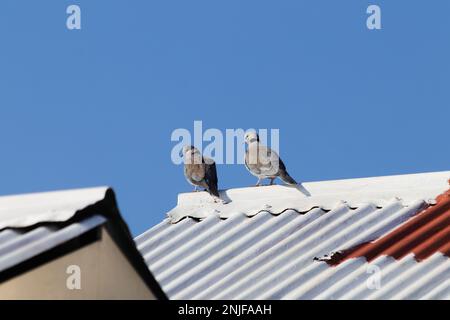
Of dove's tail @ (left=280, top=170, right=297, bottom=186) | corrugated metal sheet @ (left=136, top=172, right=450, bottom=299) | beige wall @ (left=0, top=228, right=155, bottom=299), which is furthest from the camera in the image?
dove's tail @ (left=280, top=170, right=297, bottom=186)

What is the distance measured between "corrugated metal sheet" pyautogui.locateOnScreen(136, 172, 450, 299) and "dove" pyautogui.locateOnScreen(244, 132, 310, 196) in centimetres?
210

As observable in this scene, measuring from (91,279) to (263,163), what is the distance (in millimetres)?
5839

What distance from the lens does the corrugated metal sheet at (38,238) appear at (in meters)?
4.38

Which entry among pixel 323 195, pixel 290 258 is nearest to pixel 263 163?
pixel 323 195

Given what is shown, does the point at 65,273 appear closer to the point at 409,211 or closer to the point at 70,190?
the point at 70,190

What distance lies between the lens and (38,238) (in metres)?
4.55

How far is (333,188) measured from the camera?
809cm

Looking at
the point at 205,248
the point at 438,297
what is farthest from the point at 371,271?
the point at 205,248

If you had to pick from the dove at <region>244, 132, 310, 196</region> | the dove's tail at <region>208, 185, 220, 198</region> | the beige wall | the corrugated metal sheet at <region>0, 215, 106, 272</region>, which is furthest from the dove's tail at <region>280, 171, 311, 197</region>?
the corrugated metal sheet at <region>0, 215, 106, 272</region>

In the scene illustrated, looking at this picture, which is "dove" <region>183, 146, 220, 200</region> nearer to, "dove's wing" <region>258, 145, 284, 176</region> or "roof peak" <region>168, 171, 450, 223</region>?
"dove's wing" <region>258, 145, 284, 176</region>

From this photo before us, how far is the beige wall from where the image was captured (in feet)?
15.0

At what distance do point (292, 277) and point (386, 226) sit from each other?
96 centimetres

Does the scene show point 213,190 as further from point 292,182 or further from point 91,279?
point 91,279

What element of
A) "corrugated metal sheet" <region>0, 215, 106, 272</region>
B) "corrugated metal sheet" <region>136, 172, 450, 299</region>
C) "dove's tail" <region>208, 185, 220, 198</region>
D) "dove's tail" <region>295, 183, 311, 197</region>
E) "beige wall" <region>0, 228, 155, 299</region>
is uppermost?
"corrugated metal sheet" <region>0, 215, 106, 272</region>
